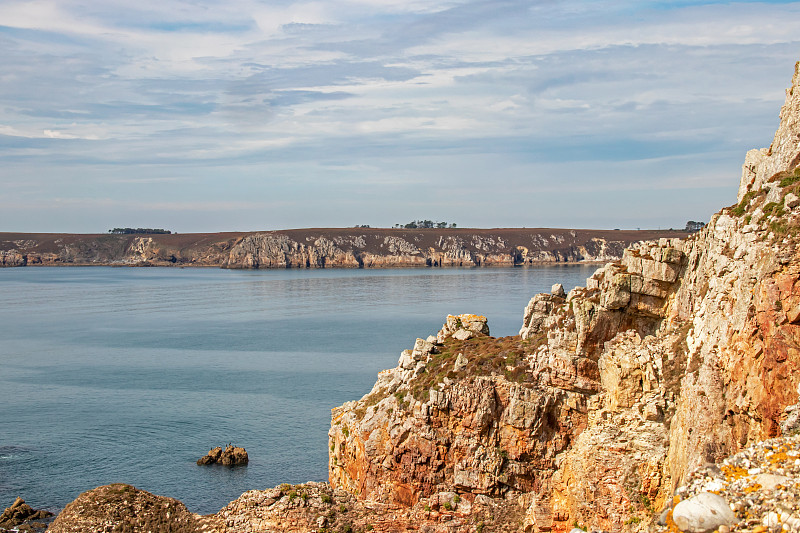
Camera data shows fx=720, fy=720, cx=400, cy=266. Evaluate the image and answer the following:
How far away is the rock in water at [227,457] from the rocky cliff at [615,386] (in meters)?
12.7

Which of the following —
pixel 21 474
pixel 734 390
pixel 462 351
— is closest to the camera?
pixel 734 390

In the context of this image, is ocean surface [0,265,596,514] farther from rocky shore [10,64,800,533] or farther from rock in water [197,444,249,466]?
rocky shore [10,64,800,533]

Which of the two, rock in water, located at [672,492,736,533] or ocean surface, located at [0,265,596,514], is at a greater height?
rock in water, located at [672,492,736,533]

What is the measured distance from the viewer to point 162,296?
132 metres

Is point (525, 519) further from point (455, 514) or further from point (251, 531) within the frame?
point (251, 531)

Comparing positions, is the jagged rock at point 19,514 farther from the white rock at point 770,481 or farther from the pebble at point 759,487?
the white rock at point 770,481

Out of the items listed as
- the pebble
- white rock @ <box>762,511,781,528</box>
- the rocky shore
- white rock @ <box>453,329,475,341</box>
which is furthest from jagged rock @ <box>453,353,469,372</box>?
white rock @ <box>762,511,781,528</box>

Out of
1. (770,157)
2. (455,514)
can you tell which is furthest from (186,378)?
(770,157)

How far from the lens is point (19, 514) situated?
30688 mm

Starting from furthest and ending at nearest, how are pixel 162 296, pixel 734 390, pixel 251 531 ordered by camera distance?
pixel 162 296
pixel 251 531
pixel 734 390

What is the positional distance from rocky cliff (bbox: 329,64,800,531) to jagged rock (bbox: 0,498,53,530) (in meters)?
14.0

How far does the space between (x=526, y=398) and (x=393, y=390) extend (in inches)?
215

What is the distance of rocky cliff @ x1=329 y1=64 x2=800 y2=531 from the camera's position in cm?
1584

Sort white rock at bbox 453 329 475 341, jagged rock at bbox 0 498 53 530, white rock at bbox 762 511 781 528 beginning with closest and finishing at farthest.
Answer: white rock at bbox 762 511 781 528 < white rock at bbox 453 329 475 341 < jagged rock at bbox 0 498 53 530
